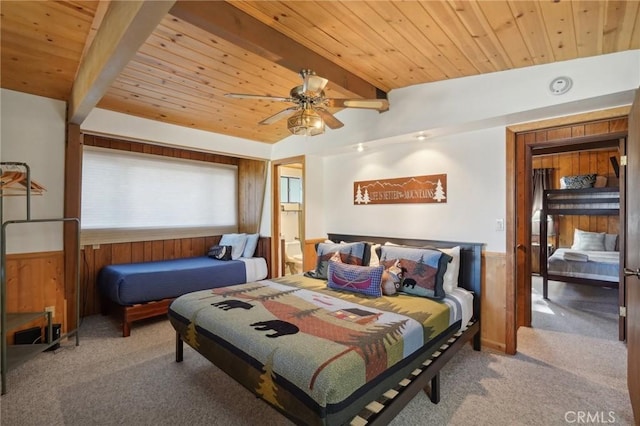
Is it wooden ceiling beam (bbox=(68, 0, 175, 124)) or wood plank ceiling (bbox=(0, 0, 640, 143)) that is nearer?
wooden ceiling beam (bbox=(68, 0, 175, 124))

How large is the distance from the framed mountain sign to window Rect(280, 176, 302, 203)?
6.53 feet

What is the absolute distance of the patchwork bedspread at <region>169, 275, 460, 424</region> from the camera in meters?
1.46

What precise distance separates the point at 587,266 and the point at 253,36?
5.33 m

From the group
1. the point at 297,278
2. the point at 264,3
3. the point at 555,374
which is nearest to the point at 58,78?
the point at 264,3

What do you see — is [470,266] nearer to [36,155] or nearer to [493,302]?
[493,302]

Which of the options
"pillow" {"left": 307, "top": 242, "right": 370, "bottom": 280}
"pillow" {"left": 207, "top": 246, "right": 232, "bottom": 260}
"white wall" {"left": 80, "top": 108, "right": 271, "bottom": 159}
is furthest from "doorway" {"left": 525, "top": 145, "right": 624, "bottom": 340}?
"pillow" {"left": 207, "top": 246, "right": 232, "bottom": 260}

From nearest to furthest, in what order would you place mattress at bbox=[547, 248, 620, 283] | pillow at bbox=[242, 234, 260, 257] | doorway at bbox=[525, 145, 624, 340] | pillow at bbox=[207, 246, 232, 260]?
doorway at bbox=[525, 145, 624, 340], mattress at bbox=[547, 248, 620, 283], pillow at bbox=[207, 246, 232, 260], pillow at bbox=[242, 234, 260, 257]

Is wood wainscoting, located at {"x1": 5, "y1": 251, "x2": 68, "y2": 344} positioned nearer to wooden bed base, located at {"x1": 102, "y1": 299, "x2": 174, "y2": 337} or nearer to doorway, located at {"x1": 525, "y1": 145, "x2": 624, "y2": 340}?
wooden bed base, located at {"x1": 102, "y1": 299, "x2": 174, "y2": 337}

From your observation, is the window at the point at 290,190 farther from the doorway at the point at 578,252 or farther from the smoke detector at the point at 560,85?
the smoke detector at the point at 560,85

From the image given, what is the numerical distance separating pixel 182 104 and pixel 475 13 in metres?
2.89

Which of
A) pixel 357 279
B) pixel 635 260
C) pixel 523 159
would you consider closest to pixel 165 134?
pixel 357 279

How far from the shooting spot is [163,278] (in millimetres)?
3537

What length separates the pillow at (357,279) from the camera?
271cm

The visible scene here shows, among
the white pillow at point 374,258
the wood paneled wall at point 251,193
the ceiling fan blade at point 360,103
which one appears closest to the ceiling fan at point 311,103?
the ceiling fan blade at point 360,103
